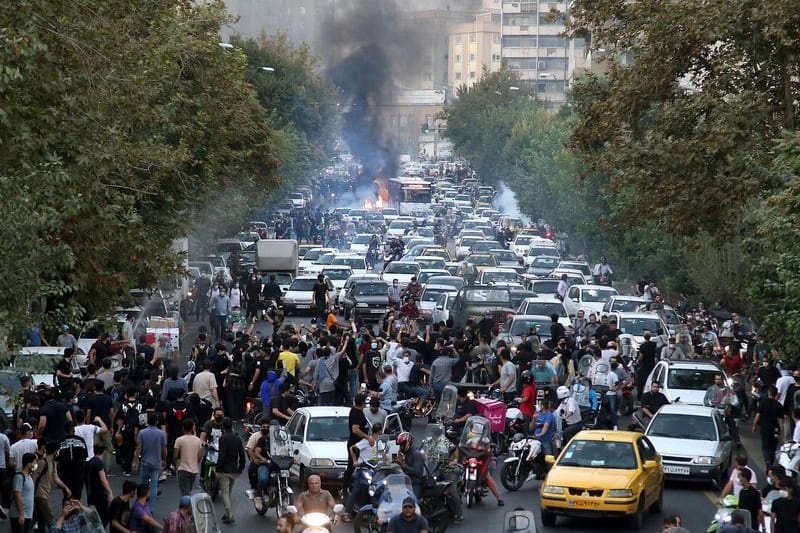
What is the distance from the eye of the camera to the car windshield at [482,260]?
55.6 m

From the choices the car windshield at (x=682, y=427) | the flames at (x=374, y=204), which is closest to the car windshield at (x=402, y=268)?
the car windshield at (x=682, y=427)

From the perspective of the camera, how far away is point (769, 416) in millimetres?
24203

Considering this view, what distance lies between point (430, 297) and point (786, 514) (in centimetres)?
2842

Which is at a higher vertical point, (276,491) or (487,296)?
(487,296)

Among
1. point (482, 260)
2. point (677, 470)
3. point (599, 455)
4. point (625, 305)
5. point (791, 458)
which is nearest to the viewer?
point (599, 455)

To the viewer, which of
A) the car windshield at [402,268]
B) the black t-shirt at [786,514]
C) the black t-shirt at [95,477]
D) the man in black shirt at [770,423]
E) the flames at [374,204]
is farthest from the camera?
the flames at [374,204]

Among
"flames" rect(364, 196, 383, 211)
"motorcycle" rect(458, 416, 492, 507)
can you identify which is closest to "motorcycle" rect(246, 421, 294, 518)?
"motorcycle" rect(458, 416, 492, 507)

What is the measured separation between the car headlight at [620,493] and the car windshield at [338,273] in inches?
1332

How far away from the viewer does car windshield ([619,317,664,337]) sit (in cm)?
3609

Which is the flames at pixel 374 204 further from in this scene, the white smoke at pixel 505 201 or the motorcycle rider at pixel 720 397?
the motorcycle rider at pixel 720 397

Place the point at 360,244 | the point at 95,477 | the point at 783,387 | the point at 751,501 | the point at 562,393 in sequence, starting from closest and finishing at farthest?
1. the point at 751,501
2. the point at 95,477
3. the point at 562,393
4. the point at 783,387
5. the point at 360,244

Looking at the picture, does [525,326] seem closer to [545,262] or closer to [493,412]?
[493,412]

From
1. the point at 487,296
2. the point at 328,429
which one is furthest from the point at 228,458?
the point at 487,296

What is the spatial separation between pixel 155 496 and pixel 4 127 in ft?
20.7
